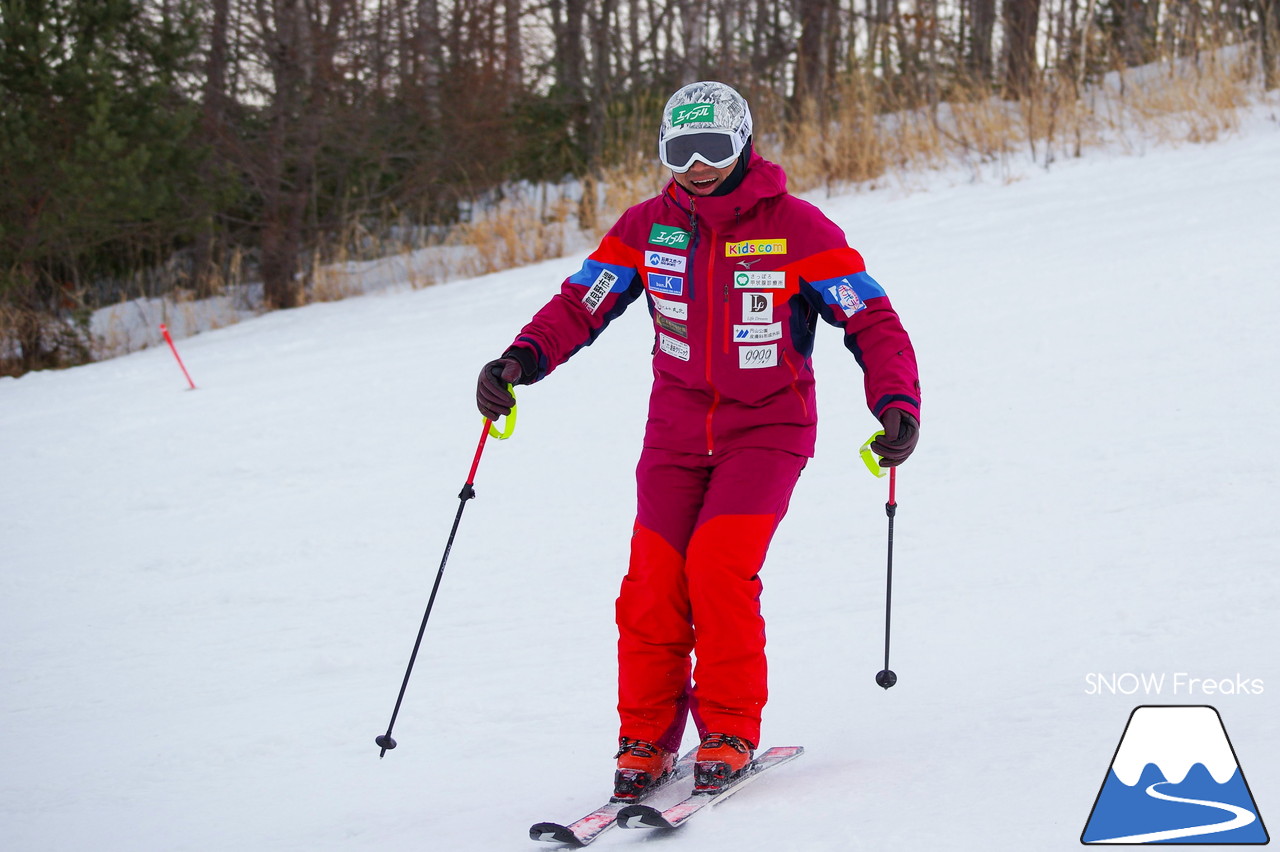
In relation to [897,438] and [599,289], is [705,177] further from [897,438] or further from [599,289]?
[897,438]

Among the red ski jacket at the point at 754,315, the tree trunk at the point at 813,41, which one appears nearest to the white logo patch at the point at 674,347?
the red ski jacket at the point at 754,315

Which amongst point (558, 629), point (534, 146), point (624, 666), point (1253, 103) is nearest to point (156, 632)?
point (558, 629)

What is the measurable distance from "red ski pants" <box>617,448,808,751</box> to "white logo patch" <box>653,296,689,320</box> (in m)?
0.34

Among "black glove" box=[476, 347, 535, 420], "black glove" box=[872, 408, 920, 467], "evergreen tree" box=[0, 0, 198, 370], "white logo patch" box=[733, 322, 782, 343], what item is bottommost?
"black glove" box=[872, 408, 920, 467]

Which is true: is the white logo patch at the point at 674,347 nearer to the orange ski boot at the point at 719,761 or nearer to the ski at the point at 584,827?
the orange ski boot at the point at 719,761

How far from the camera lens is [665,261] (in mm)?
2947

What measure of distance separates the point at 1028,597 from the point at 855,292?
161 centimetres

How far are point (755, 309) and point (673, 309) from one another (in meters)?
0.21

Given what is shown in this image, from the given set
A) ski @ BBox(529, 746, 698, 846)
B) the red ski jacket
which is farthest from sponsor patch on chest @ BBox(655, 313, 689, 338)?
ski @ BBox(529, 746, 698, 846)

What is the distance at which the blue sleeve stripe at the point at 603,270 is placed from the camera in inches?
122

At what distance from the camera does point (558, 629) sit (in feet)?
13.8

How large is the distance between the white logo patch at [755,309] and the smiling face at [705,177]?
0.27m

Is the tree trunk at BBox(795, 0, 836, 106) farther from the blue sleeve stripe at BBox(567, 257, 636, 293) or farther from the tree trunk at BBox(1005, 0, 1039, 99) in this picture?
the blue sleeve stripe at BBox(567, 257, 636, 293)

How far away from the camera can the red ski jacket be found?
2.85m
